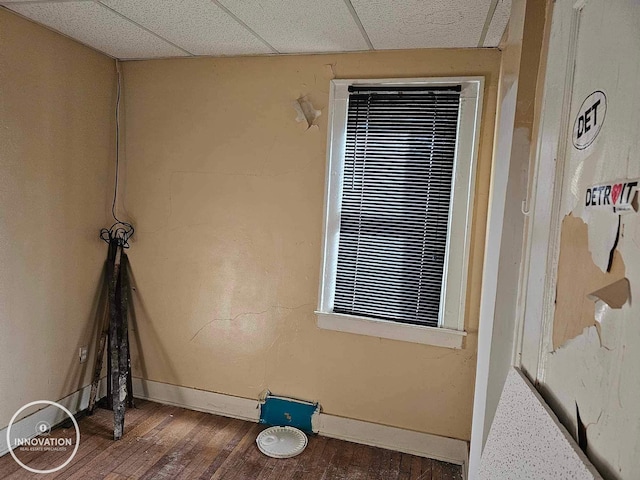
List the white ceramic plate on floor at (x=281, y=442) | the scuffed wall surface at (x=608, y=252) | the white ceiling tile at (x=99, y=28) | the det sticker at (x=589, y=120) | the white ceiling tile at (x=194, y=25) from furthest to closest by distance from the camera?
1. the white ceramic plate on floor at (x=281, y=442)
2. the white ceiling tile at (x=99, y=28)
3. the white ceiling tile at (x=194, y=25)
4. the det sticker at (x=589, y=120)
5. the scuffed wall surface at (x=608, y=252)

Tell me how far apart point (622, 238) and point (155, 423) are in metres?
2.81

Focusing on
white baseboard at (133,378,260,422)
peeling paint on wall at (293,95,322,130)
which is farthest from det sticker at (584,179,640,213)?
white baseboard at (133,378,260,422)

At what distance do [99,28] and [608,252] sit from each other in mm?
2535

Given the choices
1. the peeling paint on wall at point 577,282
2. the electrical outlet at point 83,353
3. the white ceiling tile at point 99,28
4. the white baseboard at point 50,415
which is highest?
the white ceiling tile at point 99,28

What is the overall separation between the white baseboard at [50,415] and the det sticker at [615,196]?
2896mm

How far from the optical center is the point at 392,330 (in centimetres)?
253

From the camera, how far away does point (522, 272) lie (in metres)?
1.36

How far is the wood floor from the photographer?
7.52ft

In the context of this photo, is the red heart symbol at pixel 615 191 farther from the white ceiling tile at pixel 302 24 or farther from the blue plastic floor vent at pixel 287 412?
the blue plastic floor vent at pixel 287 412

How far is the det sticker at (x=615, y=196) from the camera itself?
2.33ft

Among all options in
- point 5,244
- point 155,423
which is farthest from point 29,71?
point 155,423

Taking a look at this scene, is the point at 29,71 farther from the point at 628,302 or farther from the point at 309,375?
the point at 628,302
